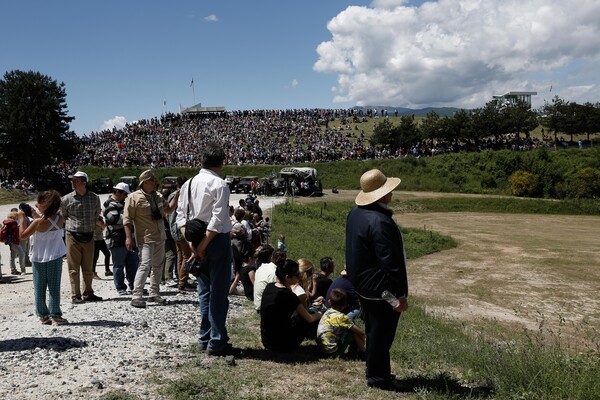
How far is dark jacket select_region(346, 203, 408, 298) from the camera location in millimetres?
4746

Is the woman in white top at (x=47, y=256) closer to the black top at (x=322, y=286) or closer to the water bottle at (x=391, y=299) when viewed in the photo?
the black top at (x=322, y=286)

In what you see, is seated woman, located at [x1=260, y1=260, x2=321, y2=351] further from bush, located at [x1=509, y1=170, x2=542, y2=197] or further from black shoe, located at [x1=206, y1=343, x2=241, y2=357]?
bush, located at [x1=509, y1=170, x2=542, y2=197]

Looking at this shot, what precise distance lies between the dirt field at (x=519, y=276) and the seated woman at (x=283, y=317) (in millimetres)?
4252

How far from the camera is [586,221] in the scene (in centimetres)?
3466

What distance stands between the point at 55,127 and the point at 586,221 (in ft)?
162

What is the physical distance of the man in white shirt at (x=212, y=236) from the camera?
5.52 metres

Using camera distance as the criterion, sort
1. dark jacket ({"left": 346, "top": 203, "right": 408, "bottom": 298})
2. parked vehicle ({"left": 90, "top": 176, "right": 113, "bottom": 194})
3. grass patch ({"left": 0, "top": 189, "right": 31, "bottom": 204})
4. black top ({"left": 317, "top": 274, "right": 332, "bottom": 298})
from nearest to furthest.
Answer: dark jacket ({"left": 346, "top": 203, "right": 408, "bottom": 298}), black top ({"left": 317, "top": 274, "right": 332, "bottom": 298}), grass patch ({"left": 0, "top": 189, "right": 31, "bottom": 204}), parked vehicle ({"left": 90, "top": 176, "right": 113, "bottom": 194})

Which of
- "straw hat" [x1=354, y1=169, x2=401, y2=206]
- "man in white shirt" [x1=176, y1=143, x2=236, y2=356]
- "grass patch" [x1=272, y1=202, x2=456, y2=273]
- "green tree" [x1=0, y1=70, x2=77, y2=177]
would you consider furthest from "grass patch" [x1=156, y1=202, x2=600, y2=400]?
"green tree" [x1=0, y1=70, x2=77, y2=177]

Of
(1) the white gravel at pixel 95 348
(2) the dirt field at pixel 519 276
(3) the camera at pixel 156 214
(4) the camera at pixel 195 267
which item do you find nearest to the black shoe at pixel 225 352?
(1) the white gravel at pixel 95 348

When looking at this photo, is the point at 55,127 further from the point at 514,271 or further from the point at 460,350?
the point at 460,350

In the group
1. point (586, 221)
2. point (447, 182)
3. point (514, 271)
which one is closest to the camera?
point (514, 271)

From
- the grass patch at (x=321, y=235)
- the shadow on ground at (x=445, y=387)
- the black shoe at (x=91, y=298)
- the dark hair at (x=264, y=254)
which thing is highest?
the dark hair at (x=264, y=254)

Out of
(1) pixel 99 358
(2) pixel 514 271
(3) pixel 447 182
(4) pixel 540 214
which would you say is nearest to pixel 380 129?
(3) pixel 447 182

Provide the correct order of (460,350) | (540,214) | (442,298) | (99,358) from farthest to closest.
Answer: (540,214)
(442,298)
(460,350)
(99,358)
